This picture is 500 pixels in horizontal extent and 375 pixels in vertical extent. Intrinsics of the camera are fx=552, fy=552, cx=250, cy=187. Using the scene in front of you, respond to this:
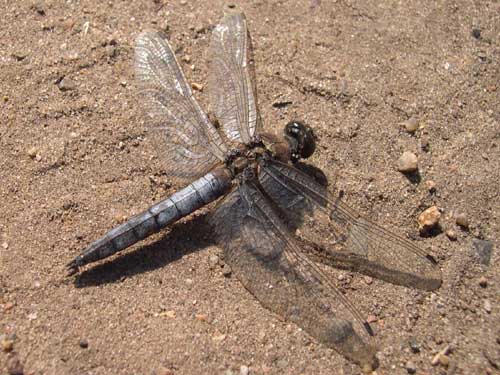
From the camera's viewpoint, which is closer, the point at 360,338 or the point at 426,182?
the point at 360,338

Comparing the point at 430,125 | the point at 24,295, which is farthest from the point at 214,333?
the point at 430,125

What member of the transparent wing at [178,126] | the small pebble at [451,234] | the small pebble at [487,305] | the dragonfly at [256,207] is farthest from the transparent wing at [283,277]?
the small pebble at [451,234]

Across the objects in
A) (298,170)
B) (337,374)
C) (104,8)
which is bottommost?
(337,374)

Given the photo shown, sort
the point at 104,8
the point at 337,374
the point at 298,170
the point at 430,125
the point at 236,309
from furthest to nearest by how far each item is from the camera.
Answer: the point at 104,8 < the point at 430,125 < the point at 298,170 < the point at 236,309 < the point at 337,374

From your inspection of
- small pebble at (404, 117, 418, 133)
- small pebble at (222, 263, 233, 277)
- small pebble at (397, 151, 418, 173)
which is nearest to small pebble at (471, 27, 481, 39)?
small pebble at (404, 117, 418, 133)

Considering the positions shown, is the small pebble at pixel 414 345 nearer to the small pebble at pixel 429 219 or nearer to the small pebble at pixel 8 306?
the small pebble at pixel 429 219

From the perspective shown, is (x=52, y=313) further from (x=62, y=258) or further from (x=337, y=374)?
(x=337, y=374)

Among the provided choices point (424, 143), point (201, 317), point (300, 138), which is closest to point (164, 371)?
point (201, 317)
